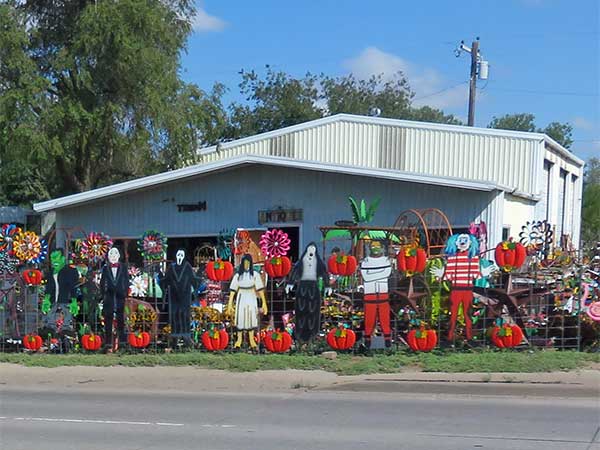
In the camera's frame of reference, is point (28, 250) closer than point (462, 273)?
No

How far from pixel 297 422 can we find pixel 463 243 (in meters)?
5.77

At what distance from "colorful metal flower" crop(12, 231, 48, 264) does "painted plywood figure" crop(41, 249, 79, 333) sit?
22.8 inches

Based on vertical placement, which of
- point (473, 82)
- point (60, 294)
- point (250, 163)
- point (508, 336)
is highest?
point (473, 82)

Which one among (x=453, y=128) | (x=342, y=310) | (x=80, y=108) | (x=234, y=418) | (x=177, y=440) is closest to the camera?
(x=177, y=440)

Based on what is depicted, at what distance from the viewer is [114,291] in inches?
621

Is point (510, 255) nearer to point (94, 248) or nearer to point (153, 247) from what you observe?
point (153, 247)

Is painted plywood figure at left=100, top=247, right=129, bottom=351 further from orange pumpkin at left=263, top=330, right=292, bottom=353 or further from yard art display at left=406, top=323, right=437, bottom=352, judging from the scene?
yard art display at left=406, top=323, right=437, bottom=352

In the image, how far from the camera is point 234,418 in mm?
9953

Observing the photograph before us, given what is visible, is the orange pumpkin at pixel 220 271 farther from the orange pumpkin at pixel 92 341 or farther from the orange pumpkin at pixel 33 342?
the orange pumpkin at pixel 33 342

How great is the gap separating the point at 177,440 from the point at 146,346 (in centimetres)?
738

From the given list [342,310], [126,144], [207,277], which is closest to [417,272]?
[342,310]

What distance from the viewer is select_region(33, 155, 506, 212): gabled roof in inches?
691

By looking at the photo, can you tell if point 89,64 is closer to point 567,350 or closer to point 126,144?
point 126,144

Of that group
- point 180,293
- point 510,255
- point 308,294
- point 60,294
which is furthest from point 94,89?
point 510,255
